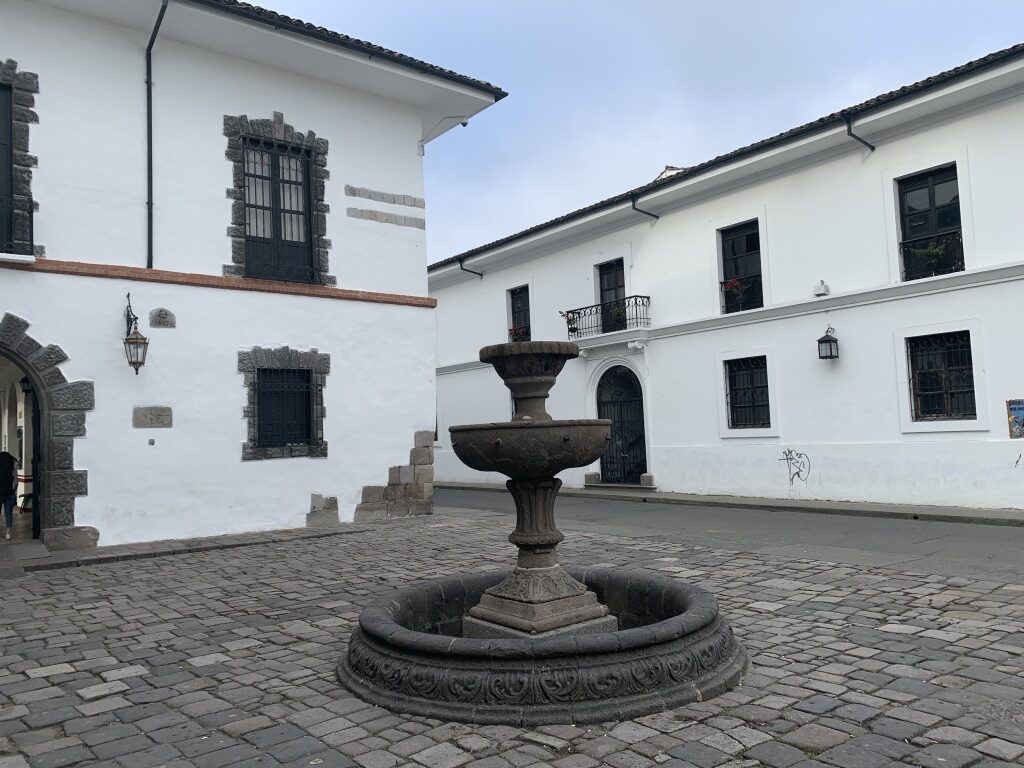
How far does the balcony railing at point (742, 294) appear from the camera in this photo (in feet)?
50.3

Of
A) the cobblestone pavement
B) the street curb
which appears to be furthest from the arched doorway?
the cobblestone pavement

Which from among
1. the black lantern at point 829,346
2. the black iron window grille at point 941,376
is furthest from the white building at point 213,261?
the black iron window grille at point 941,376

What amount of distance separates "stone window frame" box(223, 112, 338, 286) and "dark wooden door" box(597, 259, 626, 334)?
8105mm

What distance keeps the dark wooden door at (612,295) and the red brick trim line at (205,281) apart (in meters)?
6.43

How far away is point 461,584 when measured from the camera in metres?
5.42

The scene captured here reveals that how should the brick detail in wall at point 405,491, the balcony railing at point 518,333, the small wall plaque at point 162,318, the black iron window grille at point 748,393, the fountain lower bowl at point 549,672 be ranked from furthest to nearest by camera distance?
1. the balcony railing at point 518,333
2. the black iron window grille at point 748,393
3. the brick detail in wall at point 405,491
4. the small wall plaque at point 162,318
5. the fountain lower bowl at point 549,672

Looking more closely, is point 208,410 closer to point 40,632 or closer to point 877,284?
point 40,632

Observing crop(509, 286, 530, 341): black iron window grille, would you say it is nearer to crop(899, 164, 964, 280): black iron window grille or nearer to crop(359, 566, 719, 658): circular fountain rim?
crop(899, 164, 964, 280): black iron window grille

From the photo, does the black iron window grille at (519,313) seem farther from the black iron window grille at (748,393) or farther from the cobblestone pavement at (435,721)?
the cobblestone pavement at (435,721)

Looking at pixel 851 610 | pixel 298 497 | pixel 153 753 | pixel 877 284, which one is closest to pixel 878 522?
Answer: pixel 877 284

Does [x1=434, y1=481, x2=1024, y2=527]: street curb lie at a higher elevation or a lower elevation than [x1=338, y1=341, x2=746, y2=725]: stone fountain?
lower

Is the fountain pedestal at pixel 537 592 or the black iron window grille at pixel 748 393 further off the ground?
the black iron window grille at pixel 748 393

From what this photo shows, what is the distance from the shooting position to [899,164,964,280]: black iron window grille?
12.4 m

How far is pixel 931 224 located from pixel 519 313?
10.9 m
